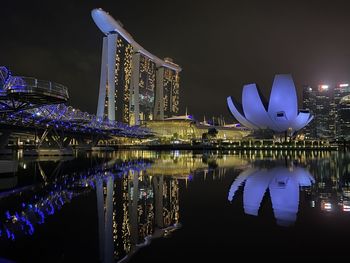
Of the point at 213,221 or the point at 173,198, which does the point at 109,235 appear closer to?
the point at 213,221

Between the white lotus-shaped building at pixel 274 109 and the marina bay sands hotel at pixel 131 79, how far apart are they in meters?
22.0

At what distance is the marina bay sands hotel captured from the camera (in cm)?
6147

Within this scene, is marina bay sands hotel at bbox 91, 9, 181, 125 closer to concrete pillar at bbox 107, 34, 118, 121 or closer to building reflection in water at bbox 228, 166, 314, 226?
concrete pillar at bbox 107, 34, 118, 121

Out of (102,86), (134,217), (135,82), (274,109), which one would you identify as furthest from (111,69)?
(134,217)

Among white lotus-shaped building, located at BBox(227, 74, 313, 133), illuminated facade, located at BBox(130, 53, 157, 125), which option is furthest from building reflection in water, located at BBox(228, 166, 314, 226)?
illuminated facade, located at BBox(130, 53, 157, 125)

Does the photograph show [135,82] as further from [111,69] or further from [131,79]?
[111,69]

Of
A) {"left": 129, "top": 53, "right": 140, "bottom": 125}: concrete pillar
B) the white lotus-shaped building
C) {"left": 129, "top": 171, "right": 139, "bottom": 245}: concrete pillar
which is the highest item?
{"left": 129, "top": 53, "right": 140, "bottom": 125}: concrete pillar

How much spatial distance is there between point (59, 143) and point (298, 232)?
32119 millimetres

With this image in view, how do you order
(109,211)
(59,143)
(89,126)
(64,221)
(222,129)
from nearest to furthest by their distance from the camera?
1. (64,221)
2. (109,211)
3. (59,143)
4. (89,126)
5. (222,129)

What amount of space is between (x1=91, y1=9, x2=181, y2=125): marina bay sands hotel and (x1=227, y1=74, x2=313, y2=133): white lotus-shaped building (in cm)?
2198

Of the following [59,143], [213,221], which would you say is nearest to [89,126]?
[59,143]

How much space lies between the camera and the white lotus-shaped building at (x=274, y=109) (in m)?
61.2

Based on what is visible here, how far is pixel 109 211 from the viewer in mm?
6785

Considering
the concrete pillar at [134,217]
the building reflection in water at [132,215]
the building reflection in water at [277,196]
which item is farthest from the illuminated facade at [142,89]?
the concrete pillar at [134,217]
